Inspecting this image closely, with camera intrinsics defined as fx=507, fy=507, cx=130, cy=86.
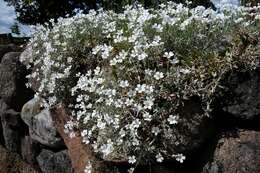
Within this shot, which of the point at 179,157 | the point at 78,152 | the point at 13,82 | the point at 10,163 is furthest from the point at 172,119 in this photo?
the point at 10,163

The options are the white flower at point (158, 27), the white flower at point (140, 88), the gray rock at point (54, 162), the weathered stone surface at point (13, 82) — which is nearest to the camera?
the white flower at point (140, 88)

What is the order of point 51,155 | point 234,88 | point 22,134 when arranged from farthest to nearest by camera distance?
point 22,134 → point 51,155 → point 234,88

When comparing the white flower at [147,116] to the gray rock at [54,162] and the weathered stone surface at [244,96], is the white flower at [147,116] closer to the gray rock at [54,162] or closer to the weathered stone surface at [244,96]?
the weathered stone surface at [244,96]

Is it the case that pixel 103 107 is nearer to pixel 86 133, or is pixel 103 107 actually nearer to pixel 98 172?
pixel 86 133

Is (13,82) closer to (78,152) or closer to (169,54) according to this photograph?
(78,152)

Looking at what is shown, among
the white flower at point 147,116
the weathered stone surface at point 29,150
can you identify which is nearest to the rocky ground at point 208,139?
the white flower at point 147,116

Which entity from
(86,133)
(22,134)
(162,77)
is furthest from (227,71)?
(22,134)
